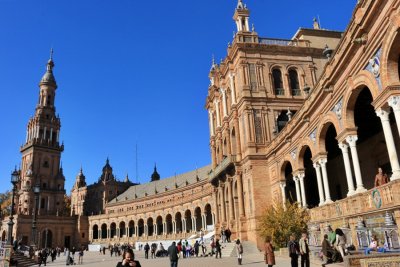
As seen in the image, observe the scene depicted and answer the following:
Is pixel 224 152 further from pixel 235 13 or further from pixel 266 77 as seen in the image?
pixel 235 13

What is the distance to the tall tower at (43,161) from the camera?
91.6 metres

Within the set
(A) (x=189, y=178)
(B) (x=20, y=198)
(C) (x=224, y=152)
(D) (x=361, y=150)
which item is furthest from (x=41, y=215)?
(D) (x=361, y=150)

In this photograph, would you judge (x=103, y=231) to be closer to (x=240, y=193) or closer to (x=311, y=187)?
(x=240, y=193)

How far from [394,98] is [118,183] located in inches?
4013

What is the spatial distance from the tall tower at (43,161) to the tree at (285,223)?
7919cm

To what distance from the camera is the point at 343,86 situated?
17.5 meters

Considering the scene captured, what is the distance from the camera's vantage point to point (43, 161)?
96.2 metres

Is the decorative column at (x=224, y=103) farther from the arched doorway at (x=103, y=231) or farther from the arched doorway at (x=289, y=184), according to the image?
the arched doorway at (x=103, y=231)

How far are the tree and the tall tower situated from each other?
7919cm

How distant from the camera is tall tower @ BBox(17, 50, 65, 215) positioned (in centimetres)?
9156

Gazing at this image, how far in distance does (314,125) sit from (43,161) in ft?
291

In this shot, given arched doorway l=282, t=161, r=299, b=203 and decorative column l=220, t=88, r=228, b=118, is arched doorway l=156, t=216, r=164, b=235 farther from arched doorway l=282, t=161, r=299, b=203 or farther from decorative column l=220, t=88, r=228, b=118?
arched doorway l=282, t=161, r=299, b=203

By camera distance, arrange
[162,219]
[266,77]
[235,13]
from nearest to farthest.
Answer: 1. [266,77]
2. [235,13]
3. [162,219]

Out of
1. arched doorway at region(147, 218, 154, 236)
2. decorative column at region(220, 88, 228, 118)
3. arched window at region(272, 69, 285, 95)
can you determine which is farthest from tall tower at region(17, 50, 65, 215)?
arched window at region(272, 69, 285, 95)
